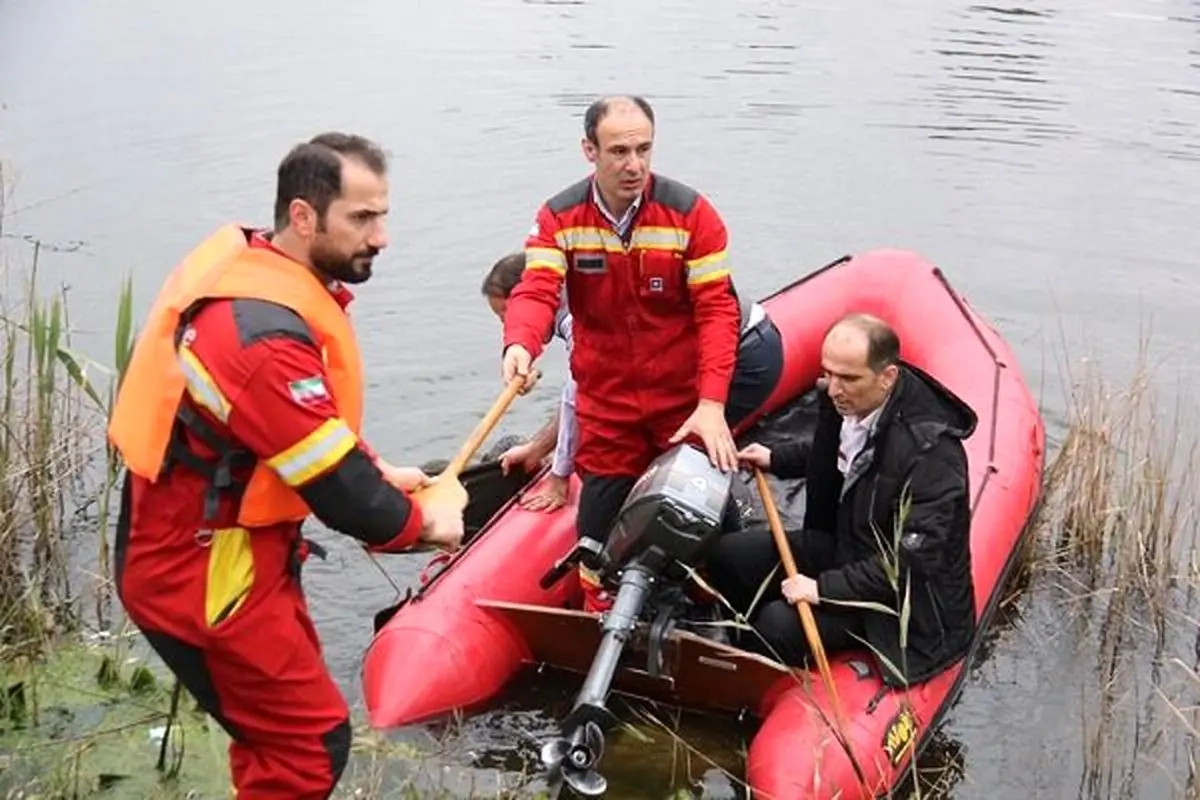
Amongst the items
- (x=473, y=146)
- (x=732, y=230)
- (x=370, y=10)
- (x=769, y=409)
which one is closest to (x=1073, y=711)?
(x=769, y=409)

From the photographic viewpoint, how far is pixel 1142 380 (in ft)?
18.1

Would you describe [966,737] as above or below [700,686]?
below

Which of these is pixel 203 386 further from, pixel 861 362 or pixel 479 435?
pixel 861 362

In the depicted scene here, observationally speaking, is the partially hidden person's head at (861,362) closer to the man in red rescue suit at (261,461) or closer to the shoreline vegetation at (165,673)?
the shoreline vegetation at (165,673)

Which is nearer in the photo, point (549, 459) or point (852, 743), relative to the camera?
point (852, 743)

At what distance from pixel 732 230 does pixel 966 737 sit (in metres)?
5.86

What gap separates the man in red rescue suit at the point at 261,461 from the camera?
2.66 meters

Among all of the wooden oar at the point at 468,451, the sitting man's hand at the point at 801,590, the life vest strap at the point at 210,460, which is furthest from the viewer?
the sitting man's hand at the point at 801,590

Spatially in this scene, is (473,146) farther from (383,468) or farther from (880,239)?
(383,468)

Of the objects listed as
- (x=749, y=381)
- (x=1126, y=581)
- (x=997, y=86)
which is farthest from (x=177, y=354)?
(x=997, y=86)

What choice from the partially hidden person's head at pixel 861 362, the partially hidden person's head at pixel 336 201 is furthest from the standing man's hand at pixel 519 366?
the partially hidden person's head at pixel 336 201

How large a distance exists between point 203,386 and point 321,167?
0.46m

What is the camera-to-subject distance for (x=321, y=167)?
272 centimetres

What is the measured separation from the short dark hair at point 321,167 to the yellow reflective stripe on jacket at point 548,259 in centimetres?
169
